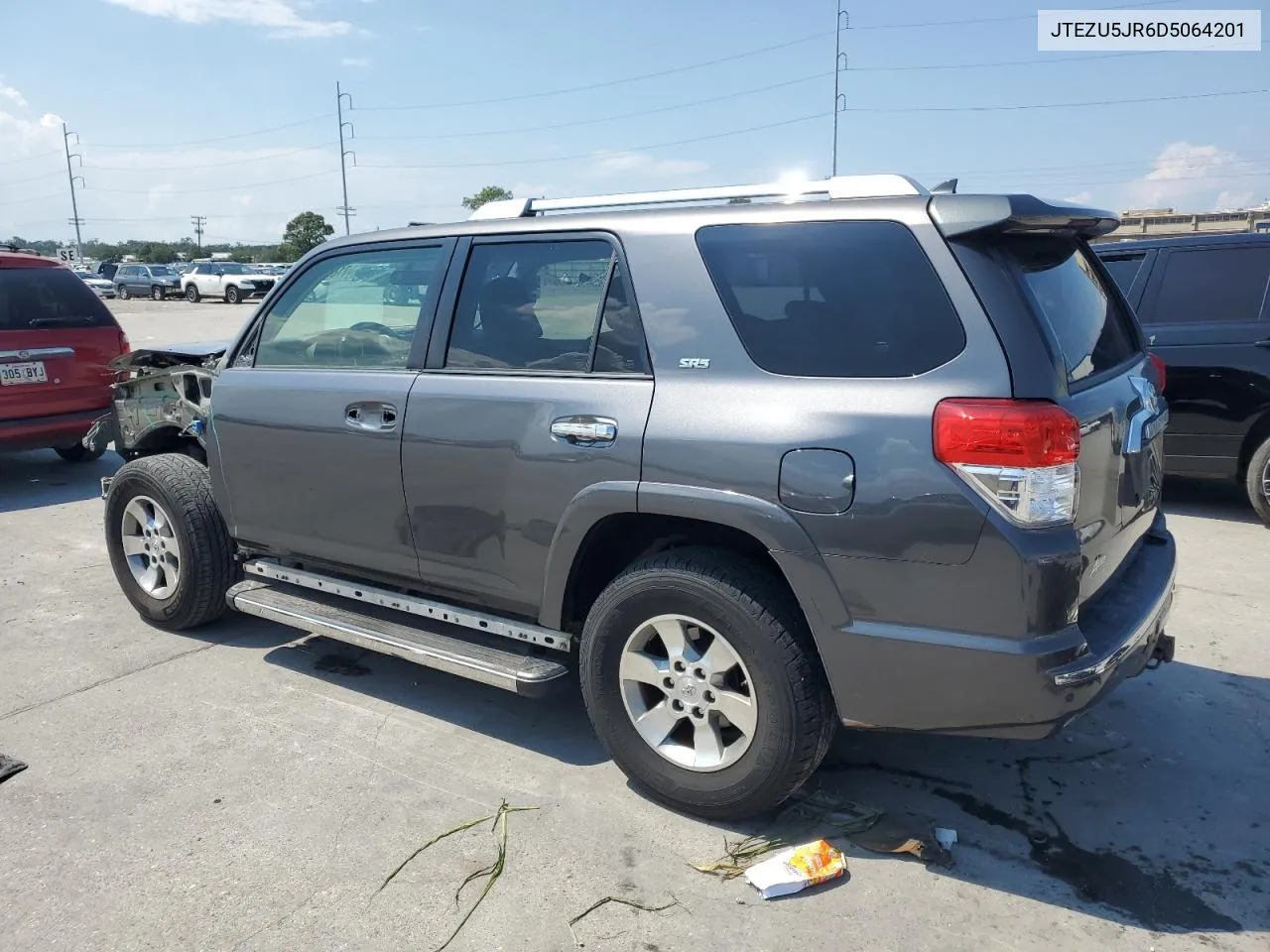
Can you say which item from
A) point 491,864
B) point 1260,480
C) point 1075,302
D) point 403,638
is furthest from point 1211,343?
point 491,864

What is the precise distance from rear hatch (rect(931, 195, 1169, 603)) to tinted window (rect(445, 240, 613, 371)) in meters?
1.20

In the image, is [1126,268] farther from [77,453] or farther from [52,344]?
[77,453]

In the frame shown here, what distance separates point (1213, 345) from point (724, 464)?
5.15 metres

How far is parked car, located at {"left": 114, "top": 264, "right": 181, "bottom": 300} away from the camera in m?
43.0

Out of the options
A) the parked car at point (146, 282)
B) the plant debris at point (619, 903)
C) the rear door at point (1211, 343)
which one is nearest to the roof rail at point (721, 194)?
the plant debris at point (619, 903)

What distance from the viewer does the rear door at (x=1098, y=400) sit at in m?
2.71

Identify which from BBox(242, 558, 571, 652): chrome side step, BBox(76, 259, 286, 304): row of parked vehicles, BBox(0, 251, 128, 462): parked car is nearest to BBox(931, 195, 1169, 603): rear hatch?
BBox(242, 558, 571, 652): chrome side step

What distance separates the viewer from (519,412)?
11.0 feet

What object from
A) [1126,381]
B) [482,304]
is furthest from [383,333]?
[1126,381]

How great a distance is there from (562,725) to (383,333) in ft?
5.67

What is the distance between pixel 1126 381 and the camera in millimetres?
3137

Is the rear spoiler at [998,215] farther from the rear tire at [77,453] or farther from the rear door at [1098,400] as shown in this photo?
the rear tire at [77,453]

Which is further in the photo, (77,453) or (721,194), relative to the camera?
(77,453)

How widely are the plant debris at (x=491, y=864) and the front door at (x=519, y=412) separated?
71cm
